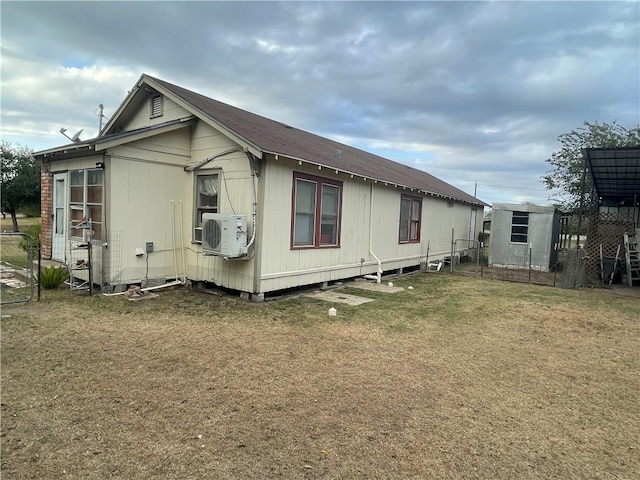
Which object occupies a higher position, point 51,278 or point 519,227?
point 519,227

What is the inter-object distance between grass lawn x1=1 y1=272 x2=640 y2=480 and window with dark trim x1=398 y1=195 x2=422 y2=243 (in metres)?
5.66

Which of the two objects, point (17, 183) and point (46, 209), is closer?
point (46, 209)

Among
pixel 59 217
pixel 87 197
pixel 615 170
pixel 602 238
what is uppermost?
pixel 615 170

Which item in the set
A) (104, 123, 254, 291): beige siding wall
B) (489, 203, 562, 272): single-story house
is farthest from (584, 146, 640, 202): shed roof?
(104, 123, 254, 291): beige siding wall

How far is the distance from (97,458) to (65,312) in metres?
4.03

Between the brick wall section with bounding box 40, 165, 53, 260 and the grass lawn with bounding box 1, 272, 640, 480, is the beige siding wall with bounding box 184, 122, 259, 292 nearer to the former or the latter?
the grass lawn with bounding box 1, 272, 640, 480

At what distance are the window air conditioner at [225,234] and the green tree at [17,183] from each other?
2247cm

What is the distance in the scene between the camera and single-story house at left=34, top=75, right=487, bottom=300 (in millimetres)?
6949

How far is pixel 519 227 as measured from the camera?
13.9 m

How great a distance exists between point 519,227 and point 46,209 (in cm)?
1377

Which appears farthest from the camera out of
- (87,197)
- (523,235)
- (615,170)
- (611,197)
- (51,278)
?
(611,197)

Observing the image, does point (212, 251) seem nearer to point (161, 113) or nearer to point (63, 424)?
point (161, 113)

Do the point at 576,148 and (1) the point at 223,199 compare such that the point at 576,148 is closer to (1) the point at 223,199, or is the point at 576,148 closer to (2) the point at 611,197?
(2) the point at 611,197

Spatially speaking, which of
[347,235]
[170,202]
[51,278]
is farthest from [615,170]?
[51,278]
